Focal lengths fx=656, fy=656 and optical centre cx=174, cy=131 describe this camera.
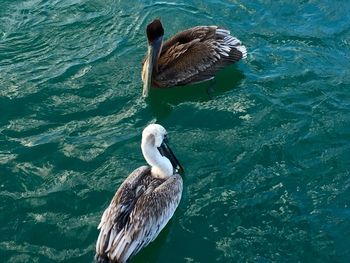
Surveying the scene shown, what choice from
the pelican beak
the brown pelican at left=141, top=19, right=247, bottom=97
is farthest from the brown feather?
the pelican beak

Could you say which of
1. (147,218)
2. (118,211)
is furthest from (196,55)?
(118,211)

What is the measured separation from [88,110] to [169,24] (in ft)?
8.83

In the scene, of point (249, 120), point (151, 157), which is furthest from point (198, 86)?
point (151, 157)

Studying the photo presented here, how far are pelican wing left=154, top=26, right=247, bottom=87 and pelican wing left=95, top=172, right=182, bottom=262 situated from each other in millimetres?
2405

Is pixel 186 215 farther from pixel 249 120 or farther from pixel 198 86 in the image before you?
pixel 198 86

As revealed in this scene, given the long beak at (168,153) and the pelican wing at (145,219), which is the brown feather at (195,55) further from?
the pelican wing at (145,219)

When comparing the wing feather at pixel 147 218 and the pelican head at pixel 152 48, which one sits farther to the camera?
the pelican head at pixel 152 48

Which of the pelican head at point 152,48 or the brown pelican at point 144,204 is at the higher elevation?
the pelican head at point 152,48

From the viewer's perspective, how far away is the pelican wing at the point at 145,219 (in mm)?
7395

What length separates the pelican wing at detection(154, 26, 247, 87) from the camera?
10.3 metres

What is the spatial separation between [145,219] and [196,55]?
139 inches

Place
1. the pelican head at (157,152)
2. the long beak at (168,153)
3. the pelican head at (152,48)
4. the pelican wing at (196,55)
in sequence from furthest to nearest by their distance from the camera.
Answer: the pelican wing at (196,55), the pelican head at (152,48), the long beak at (168,153), the pelican head at (157,152)

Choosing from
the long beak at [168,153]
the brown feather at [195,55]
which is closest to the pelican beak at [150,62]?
the brown feather at [195,55]

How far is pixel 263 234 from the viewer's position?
787 centimetres
